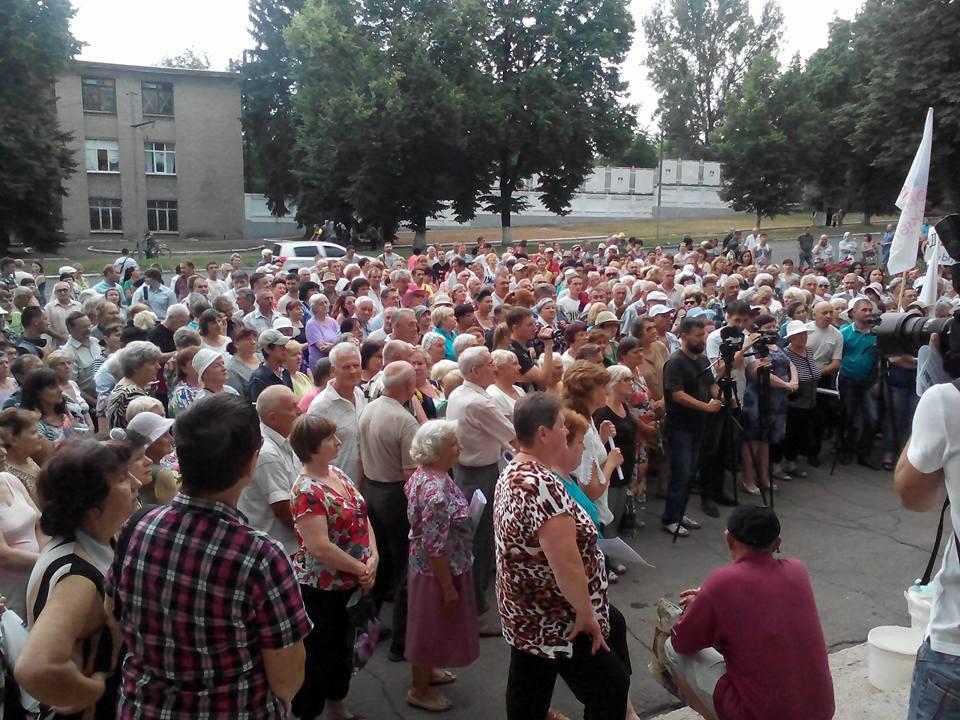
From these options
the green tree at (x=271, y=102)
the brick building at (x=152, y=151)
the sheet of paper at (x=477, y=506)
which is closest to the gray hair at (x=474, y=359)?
the sheet of paper at (x=477, y=506)

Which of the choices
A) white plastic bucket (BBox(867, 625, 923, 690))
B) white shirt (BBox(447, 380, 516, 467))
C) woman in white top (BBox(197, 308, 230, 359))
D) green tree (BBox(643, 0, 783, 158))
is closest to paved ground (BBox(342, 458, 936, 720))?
white plastic bucket (BBox(867, 625, 923, 690))

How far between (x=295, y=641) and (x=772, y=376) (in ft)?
20.7

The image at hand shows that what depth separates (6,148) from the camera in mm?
31188

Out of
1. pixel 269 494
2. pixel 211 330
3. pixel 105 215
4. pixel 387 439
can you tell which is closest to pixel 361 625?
pixel 269 494

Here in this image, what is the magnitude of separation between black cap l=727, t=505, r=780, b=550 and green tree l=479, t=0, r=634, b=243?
34069 mm

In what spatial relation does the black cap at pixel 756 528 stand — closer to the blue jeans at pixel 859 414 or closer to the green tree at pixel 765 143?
the blue jeans at pixel 859 414

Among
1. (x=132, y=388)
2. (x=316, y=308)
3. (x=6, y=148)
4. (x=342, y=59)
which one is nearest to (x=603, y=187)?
(x=342, y=59)

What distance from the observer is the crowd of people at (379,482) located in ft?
7.55

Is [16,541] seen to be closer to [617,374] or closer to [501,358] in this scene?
[501,358]

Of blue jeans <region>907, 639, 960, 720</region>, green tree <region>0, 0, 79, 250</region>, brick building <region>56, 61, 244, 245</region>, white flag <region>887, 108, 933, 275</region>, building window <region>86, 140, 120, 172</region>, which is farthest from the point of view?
building window <region>86, 140, 120, 172</region>

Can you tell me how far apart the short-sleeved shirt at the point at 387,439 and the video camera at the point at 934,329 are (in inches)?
99.8

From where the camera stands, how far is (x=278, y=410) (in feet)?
13.7

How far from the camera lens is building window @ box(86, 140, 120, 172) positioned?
4366 centimetres

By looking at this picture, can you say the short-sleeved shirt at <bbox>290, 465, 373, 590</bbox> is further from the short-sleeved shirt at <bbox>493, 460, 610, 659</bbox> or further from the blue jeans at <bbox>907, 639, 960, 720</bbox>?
the blue jeans at <bbox>907, 639, 960, 720</bbox>
